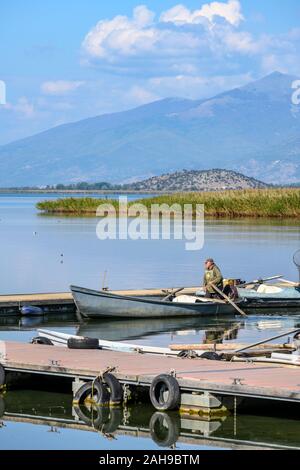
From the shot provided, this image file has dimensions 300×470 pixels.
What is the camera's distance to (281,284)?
Result: 35.2 m

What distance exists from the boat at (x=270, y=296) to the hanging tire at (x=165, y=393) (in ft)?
44.9

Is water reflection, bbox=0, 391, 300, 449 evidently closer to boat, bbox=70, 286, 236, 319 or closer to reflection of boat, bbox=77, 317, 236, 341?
reflection of boat, bbox=77, 317, 236, 341

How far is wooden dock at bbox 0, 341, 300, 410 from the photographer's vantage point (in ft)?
58.7

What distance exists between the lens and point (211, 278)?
30.4m

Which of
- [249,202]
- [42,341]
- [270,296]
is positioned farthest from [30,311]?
[249,202]

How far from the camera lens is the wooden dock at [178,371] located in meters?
17.9

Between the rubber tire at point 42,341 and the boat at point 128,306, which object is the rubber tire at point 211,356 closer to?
the rubber tire at point 42,341

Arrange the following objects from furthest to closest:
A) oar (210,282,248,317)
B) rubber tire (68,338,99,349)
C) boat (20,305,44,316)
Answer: boat (20,305,44,316) → oar (210,282,248,317) → rubber tire (68,338,99,349)

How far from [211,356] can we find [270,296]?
11.6 meters

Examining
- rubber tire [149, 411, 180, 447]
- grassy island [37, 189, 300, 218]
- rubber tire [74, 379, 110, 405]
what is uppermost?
grassy island [37, 189, 300, 218]

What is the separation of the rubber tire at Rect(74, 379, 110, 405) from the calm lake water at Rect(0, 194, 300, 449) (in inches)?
10.4

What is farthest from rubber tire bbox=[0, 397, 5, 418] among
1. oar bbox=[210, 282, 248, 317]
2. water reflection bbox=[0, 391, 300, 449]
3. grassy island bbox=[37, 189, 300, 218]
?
grassy island bbox=[37, 189, 300, 218]
